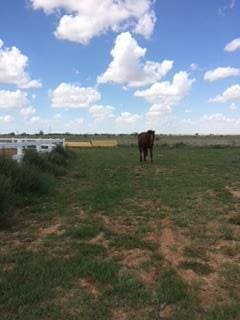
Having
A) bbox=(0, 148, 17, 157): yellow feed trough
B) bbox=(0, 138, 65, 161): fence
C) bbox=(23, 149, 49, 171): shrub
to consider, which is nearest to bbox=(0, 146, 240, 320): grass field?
bbox=(0, 148, 17, 157): yellow feed trough

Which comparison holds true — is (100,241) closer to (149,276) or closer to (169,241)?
(169,241)

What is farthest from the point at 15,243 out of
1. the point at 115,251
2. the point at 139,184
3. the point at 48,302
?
the point at 139,184

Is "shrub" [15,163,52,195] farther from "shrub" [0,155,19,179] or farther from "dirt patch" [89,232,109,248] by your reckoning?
"dirt patch" [89,232,109,248]

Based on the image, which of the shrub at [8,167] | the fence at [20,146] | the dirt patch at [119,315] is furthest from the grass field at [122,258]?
the fence at [20,146]

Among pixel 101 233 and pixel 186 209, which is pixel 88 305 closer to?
pixel 101 233

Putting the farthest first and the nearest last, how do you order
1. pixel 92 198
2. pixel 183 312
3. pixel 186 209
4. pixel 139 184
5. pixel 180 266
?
pixel 139 184
pixel 92 198
pixel 186 209
pixel 180 266
pixel 183 312

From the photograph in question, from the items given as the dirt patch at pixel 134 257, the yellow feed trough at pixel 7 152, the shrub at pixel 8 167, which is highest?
the yellow feed trough at pixel 7 152

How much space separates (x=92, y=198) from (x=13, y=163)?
2.37 meters

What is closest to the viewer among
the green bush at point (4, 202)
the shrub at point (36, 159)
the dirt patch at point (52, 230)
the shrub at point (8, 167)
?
the dirt patch at point (52, 230)

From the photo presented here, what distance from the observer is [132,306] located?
420 cm

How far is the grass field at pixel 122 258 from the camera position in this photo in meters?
4.18

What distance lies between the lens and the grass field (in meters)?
4.18

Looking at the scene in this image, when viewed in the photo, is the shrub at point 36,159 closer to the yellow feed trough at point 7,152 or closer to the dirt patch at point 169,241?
the yellow feed trough at point 7,152

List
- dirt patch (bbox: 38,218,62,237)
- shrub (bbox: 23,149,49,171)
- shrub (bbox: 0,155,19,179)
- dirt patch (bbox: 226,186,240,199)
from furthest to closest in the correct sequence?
shrub (bbox: 23,149,49,171), dirt patch (bbox: 226,186,240,199), shrub (bbox: 0,155,19,179), dirt patch (bbox: 38,218,62,237)
